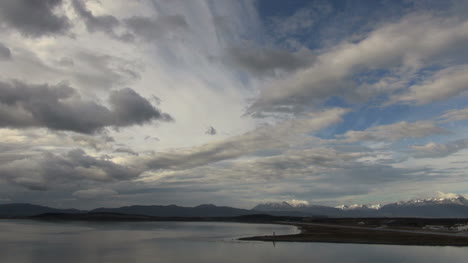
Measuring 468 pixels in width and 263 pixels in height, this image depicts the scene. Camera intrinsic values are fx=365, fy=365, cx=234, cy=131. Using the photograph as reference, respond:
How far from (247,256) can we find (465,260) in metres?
33.5

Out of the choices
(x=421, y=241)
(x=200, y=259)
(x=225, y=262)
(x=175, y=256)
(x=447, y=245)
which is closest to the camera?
(x=225, y=262)

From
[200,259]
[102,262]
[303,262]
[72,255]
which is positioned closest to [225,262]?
[200,259]

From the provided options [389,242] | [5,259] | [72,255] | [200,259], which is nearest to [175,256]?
[200,259]

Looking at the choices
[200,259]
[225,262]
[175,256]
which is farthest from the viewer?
[175,256]

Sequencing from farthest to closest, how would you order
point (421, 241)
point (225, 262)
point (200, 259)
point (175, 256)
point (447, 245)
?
point (421, 241), point (447, 245), point (175, 256), point (200, 259), point (225, 262)

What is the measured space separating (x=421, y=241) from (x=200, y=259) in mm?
53732

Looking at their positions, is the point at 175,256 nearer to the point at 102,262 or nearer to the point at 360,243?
the point at 102,262

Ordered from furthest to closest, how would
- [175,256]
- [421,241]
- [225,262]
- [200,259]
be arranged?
[421,241], [175,256], [200,259], [225,262]

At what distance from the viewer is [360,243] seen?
270 feet

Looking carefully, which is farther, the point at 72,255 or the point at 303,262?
the point at 72,255

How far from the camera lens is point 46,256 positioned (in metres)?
62.6

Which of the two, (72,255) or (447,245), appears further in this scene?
(447,245)

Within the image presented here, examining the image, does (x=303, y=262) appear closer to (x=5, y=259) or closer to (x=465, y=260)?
(x=465, y=260)

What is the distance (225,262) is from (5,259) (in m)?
36.4
